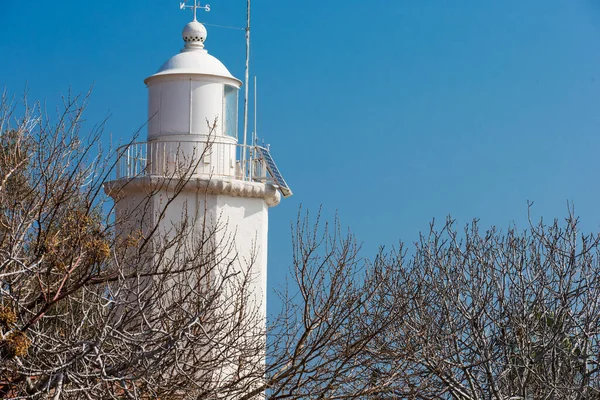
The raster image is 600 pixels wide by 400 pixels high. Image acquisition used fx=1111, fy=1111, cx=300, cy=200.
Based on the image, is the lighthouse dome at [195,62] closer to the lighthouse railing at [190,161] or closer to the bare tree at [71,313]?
the lighthouse railing at [190,161]

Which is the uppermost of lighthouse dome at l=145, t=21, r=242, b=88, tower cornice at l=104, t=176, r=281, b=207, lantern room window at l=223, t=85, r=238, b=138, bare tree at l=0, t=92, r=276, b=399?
lighthouse dome at l=145, t=21, r=242, b=88

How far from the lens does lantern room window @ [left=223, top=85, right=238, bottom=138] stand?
17812 mm

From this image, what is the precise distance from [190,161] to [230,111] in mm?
1214

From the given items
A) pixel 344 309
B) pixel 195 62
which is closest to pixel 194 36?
pixel 195 62

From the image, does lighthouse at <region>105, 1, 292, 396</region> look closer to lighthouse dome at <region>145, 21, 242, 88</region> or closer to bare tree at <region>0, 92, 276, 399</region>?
lighthouse dome at <region>145, 21, 242, 88</region>

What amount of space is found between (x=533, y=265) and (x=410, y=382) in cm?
293

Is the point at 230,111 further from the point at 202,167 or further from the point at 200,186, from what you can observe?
the point at 200,186

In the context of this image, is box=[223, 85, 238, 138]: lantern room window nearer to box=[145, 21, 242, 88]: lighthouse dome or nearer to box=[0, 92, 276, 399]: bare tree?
box=[145, 21, 242, 88]: lighthouse dome

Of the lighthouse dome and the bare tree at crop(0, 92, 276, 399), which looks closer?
the bare tree at crop(0, 92, 276, 399)

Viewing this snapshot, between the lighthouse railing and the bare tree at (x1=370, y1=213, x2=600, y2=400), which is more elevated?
the lighthouse railing

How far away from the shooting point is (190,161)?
56.5ft

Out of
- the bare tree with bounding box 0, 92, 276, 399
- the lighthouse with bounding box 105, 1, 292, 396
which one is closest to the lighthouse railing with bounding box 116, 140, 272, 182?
the lighthouse with bounding box 105, 1, 292, 396

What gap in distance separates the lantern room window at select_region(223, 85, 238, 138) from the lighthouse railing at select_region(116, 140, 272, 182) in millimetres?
277

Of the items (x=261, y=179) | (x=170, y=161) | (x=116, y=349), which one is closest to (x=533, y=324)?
(x=261, y=179)
